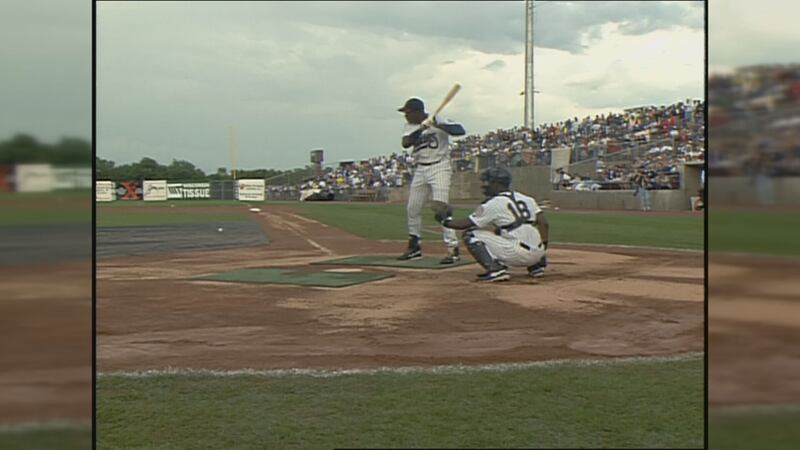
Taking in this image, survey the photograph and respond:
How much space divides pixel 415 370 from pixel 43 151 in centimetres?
256

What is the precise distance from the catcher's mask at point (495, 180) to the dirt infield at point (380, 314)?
68 cm

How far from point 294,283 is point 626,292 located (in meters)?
2.61

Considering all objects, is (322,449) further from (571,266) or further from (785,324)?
(571,266)

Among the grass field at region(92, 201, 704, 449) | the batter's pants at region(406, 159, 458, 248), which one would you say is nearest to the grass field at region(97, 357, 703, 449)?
the grass field at region(92, 201, 704, 449)

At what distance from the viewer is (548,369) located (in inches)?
154

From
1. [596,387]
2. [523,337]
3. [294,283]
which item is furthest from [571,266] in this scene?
[596,387]

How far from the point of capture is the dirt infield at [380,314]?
169 inches

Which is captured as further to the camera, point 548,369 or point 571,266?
point 571,266

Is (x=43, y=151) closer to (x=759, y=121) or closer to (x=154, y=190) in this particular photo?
(x=759, y=121)

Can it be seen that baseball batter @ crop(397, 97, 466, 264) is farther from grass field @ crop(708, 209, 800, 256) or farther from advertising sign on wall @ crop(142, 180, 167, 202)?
grass field @ crop(708, 209, 800, 256)

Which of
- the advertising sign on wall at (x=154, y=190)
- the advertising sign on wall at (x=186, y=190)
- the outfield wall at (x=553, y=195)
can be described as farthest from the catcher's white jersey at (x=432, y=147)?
the advertising sign on wall at (x=154, y=190)

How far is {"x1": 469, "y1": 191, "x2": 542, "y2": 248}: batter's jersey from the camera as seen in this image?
5.90 meters

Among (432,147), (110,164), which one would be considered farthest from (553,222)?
(110,164)

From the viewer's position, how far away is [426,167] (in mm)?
6391
